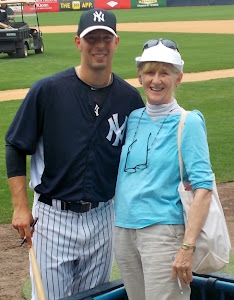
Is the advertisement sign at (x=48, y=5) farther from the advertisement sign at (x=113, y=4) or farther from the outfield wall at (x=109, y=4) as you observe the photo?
the advertisement sign at (x=113, y=4)

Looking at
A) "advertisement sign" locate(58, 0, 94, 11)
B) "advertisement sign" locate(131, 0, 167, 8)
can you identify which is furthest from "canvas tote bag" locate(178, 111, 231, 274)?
"advertisement sign" locate(131, 0, 167, 8)

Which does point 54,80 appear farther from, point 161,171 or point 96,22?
point 161,171

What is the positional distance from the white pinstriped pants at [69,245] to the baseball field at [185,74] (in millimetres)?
1631

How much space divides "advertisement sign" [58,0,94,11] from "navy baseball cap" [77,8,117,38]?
46901 mm

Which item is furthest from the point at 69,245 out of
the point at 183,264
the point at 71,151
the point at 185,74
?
the point at 185,74

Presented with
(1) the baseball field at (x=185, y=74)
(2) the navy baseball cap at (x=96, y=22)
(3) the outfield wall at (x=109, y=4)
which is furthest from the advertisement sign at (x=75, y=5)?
(2) the navy baseball cap at (x=96, y=22)

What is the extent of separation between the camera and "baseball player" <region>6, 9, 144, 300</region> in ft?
10.5

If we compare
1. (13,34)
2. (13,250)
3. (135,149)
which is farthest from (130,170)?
(13,34)

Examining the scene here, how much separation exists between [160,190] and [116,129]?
524mm

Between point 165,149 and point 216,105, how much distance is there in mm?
9450

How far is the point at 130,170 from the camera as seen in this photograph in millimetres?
2941

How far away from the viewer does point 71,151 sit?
10.6ft

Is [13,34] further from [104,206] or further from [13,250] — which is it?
[104,206]

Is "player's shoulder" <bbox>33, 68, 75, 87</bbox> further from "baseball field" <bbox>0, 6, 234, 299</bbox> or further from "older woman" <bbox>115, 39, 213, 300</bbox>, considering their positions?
"baseball field" <bbox>0, 6, 234, 299</bbox>
